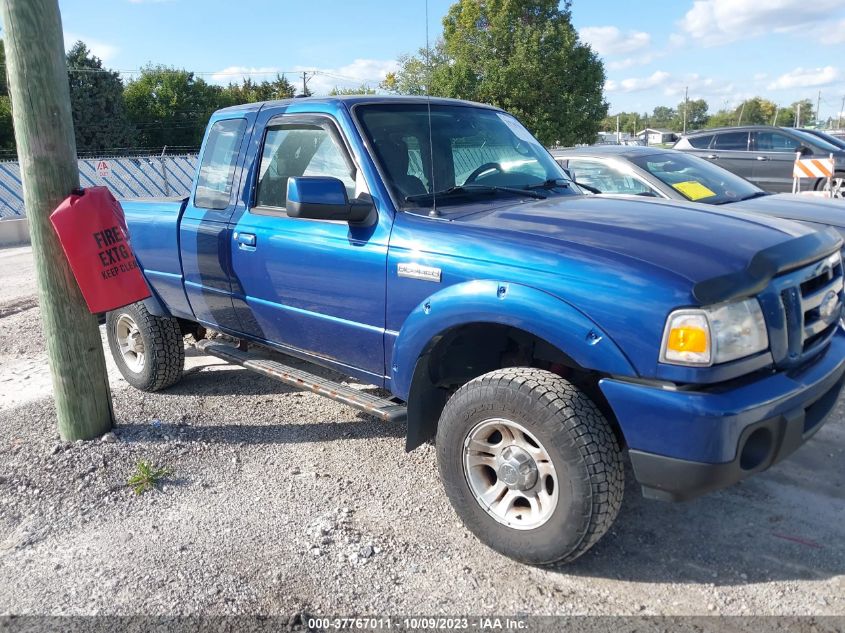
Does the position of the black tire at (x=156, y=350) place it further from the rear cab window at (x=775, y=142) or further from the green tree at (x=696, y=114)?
the green tree at (x=696, y=114)

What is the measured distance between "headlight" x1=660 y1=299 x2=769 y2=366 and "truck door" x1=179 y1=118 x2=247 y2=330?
8.97 ft

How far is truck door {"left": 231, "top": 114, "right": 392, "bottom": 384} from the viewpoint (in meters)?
3.44

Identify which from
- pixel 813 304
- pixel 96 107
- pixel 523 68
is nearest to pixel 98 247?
pixel 813 304

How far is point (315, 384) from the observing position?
3.88 m

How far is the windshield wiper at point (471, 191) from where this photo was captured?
3.51 m

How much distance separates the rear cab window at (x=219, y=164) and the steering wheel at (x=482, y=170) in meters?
1.53

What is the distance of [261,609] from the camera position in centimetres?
275

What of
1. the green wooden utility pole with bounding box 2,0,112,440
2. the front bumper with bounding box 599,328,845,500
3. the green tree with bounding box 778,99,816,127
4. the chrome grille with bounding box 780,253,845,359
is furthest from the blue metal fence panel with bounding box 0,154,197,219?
the green tree with bounding box 778,99,816,127

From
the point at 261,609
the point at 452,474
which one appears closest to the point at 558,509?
the point at 452,474

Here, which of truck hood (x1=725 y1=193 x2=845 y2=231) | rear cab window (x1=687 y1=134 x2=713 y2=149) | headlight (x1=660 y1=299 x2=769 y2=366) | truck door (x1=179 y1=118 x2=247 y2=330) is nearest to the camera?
headlight (x1=660 y1=299 x2=769 y2=366)

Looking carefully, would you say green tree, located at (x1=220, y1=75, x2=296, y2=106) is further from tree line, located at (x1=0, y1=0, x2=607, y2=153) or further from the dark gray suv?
the dark gray suv

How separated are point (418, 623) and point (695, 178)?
512cm

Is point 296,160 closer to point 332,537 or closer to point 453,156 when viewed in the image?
point 453,156

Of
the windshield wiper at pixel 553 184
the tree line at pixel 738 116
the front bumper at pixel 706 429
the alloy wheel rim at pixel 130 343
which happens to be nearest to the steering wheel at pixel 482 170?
the windshield wiper at pixel 553 184
